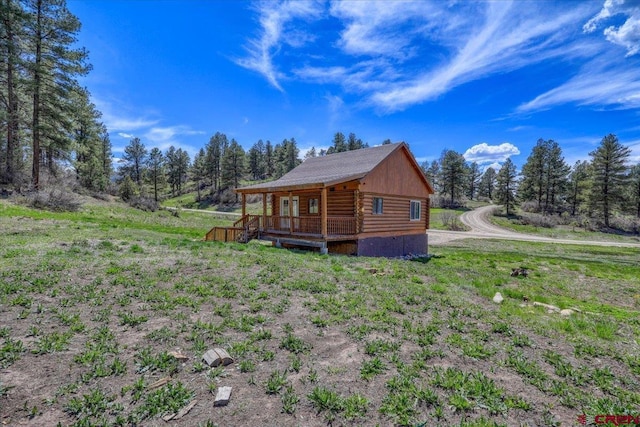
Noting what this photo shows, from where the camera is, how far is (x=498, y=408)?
11.3 ft

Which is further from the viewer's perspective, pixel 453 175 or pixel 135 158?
pixel 453 175

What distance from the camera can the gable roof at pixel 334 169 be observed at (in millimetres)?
15023

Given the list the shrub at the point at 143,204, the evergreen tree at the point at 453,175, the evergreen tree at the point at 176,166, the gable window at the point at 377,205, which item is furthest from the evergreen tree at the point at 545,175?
the evergreen tree at the point at 176,166

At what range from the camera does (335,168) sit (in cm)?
1938

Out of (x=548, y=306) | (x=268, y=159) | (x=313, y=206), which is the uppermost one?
(x=268, y=159)

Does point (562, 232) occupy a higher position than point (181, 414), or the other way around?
point (181, 414)

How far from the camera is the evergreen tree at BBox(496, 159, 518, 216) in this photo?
53.8 meters

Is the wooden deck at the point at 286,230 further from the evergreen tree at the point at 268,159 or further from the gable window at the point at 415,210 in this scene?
the evergreen tree at the point at 268,159

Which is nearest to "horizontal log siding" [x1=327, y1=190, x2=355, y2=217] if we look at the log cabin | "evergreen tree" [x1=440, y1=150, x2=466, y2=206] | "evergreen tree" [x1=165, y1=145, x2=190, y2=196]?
the log cabin

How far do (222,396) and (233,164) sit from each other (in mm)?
63109

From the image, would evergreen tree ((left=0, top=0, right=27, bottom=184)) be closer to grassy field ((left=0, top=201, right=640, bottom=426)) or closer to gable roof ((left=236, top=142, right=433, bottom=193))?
gable roof ((left=236, top=142, right=433, bottom=193))

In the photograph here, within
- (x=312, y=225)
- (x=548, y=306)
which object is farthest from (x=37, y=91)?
(x=548, y=306)

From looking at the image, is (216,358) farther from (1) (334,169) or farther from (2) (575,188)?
(2) (575,188)

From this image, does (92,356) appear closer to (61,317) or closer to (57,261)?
(61,317)
